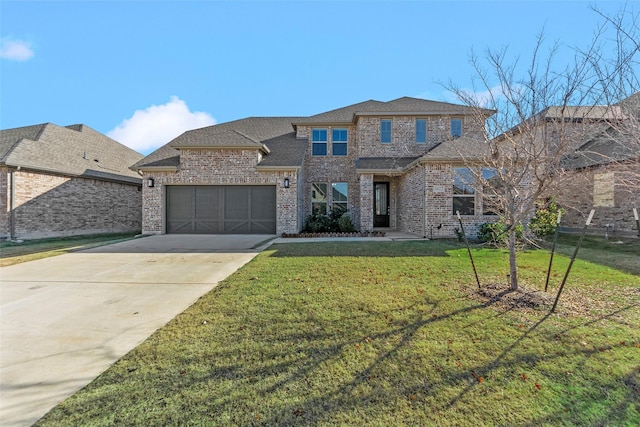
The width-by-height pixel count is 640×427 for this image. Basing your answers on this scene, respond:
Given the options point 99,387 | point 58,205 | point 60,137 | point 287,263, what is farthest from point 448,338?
point 60,137

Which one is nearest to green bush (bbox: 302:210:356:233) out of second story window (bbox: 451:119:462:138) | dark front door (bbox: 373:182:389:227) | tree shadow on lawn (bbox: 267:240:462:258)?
dark front door (bbox: 373:182:389:227)

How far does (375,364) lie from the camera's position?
9.34ft

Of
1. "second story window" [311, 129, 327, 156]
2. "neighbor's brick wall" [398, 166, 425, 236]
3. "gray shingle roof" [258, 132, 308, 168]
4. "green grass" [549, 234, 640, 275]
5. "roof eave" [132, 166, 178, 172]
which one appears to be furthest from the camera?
"second story window" [311, 129, 327, 156]

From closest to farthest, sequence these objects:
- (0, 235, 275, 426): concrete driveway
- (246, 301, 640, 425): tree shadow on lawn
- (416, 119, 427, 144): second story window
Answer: (246, 301, 640, 425): tree shadow on lawn → (0, 235, 275, 426): concrete driveway → (416, 119, 427, 144): second story window

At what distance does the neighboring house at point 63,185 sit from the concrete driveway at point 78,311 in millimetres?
6835

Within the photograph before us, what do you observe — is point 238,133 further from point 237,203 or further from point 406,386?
point 406,386

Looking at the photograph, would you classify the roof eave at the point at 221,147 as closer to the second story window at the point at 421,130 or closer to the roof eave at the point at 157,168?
the roof eave at the point at 157,168

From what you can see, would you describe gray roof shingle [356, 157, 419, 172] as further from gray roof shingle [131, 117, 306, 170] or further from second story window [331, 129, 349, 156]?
gray roof shingle [131, 117, 306, 170]

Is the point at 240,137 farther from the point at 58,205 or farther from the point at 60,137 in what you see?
the point at 60,137

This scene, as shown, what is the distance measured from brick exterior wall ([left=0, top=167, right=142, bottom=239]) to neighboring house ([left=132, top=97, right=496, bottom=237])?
3819mm

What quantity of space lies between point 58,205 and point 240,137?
910 cm

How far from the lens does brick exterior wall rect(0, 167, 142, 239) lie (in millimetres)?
12352

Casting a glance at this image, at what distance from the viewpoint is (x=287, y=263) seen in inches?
282

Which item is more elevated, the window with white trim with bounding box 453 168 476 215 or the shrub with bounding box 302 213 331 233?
the window with white trim with bounding box 453 168 476 215
